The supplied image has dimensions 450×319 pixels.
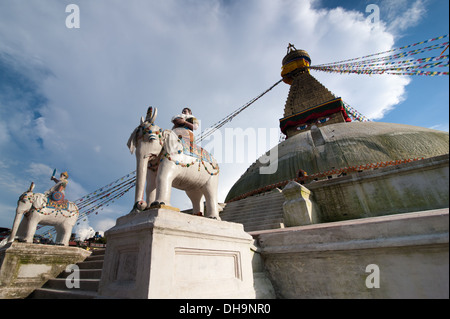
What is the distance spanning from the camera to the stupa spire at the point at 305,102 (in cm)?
2112

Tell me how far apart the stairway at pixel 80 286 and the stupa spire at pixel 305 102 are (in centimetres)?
2093

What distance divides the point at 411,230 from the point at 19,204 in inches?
340

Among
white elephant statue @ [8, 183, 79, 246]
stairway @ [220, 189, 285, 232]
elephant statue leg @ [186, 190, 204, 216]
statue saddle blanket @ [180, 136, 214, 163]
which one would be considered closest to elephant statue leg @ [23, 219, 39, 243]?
white elephant statue @ [8, 183, 79, 246]

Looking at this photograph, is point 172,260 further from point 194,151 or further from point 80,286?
point 80,286

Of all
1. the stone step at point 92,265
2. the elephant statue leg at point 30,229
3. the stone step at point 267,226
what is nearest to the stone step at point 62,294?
the stone step at point 92,265

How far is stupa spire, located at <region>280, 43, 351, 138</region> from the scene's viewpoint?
2112cm

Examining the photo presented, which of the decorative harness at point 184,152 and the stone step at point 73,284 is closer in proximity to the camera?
the stone step at point 73,284

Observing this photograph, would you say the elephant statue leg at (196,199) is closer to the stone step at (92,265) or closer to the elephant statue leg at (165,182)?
the elephant statue leg at (165,182)

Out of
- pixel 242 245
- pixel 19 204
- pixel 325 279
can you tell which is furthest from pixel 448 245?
pixel 19 204

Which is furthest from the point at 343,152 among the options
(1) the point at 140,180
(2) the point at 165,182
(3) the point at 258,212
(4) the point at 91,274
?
(4) the point at 91,274

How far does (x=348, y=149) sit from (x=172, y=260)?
13.1 m

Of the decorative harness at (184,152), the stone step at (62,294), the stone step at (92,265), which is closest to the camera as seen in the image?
the stone step at (62,294)

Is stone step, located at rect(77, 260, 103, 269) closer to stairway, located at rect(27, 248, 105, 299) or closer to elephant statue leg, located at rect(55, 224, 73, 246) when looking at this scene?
stairway, located at rect(27, 248, 105, 299)

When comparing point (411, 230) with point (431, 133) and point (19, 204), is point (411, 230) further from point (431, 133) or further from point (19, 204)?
point (431, 133)
